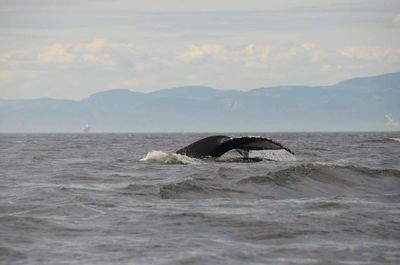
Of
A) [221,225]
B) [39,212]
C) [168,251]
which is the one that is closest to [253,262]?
[168,251]

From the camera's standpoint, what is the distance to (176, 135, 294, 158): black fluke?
852 inches

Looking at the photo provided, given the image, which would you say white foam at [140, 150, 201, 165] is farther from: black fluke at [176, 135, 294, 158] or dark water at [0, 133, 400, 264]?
dark water at [0, 133, 400, 264]

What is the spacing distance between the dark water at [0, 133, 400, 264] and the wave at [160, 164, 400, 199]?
0.8 inches

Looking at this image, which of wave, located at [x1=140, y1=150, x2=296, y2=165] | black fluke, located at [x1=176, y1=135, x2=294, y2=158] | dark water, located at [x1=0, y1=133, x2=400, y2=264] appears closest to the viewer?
dark water, located at [x1=0, y1=133, x2=400, y2=264]

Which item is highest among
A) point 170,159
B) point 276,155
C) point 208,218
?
point 276,155

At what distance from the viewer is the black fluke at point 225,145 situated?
2164 cm

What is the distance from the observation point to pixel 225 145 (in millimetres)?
21953

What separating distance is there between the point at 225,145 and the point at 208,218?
10.9m

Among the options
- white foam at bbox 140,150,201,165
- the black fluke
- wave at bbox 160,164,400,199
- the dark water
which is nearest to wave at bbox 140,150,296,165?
white foam at bbox 140,150,201,165

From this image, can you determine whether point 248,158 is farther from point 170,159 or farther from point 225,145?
point 225,145

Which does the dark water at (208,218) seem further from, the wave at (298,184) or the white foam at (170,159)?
the white foam at (170,159)

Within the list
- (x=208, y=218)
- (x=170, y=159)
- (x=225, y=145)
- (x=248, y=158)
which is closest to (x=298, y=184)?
(x=208, y=218)

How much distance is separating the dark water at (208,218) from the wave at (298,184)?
21mm

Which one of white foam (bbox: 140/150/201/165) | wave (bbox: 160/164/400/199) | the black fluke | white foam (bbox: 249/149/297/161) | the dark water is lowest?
the dark water
